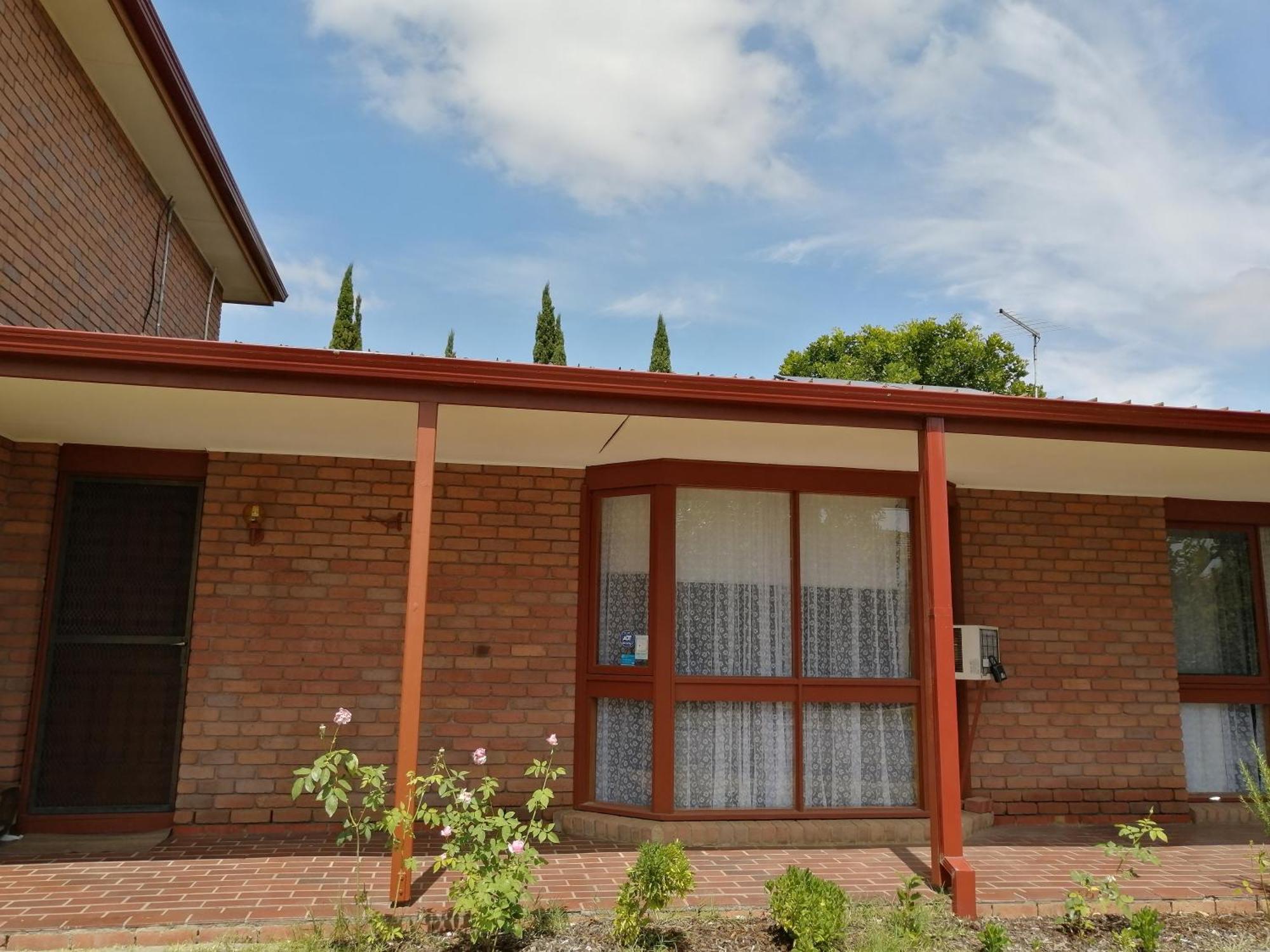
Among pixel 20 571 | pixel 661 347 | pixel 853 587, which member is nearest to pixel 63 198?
pixel 20 571

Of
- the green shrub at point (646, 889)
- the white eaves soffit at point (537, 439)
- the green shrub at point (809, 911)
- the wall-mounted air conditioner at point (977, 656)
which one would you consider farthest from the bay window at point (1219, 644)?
the green shrub at point (646, 889)

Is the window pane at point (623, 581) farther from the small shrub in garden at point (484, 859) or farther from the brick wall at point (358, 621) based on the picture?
the small shrub in garden at point (484, 859)

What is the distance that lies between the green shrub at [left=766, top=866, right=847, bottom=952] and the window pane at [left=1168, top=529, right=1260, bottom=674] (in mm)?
4701

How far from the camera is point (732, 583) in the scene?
620 cm

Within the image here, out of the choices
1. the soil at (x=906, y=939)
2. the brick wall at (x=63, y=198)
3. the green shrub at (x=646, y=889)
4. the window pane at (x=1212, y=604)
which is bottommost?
the soil at (x=906, y=939)

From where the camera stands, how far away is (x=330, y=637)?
6.02 metres

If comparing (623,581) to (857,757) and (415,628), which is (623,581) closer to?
(857,757)

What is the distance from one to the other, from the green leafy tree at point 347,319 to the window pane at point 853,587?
20182 millimetres

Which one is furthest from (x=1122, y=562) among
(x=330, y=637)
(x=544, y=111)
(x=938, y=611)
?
(x=544, y=111)

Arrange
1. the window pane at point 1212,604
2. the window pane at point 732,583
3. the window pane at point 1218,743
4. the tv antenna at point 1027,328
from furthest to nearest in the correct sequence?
the tv antenna at point 1027,328, the window pane at point 1212,604, the window pane at point 1218,743, the window pane at point 732,583

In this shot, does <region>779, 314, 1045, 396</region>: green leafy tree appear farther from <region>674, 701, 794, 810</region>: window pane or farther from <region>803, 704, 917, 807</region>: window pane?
<region>674, 701, 794, 810</region>: window pane

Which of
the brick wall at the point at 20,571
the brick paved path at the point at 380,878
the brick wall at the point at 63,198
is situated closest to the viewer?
the brick paved path at the point at 380,878

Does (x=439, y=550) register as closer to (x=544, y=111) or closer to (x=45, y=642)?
(x=45, y=642)

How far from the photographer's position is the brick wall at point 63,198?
5258mm
